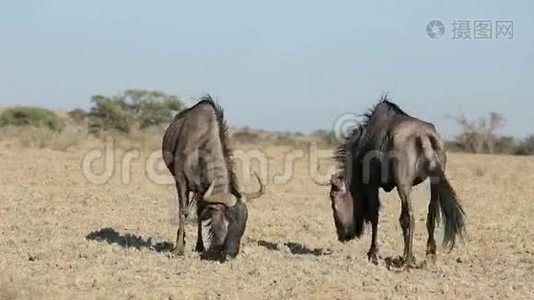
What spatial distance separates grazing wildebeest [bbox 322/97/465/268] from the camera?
9.34 meters

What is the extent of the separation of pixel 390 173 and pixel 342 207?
2.75 feet

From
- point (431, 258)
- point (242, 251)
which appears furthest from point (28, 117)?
point (431, 258)

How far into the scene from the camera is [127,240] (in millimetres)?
10430

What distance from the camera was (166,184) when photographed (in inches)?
763

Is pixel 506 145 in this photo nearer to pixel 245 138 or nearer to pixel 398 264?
pixel 245 138

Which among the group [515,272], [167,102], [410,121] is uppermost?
[167,102]

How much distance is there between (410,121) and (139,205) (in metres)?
6.71

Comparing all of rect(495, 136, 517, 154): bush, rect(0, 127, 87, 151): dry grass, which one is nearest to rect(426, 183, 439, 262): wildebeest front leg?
rect(0, 127, 87, 151): dry grass

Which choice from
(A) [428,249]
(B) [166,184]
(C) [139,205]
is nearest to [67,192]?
(C) [139,205]

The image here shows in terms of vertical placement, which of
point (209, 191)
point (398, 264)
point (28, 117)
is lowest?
point (398, 264)

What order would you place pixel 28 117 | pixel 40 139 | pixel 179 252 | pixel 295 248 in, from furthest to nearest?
pixel 28 117 < pixel 40 139 < pixel 295 248 < pixel 179 252

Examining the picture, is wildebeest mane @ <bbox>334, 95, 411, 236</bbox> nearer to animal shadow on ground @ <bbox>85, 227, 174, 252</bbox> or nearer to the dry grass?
animal shadow on ground @ <bbox>85, 227, 174, 252</bbox>

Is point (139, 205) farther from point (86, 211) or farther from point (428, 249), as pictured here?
point (428, 249)

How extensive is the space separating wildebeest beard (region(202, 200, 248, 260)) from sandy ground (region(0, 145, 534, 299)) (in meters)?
0.19
